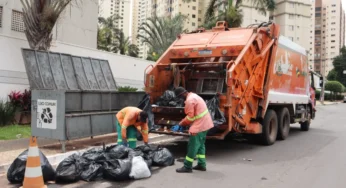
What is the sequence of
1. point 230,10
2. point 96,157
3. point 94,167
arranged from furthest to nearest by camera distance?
point 230,10 < point 96,157 < point 94,167

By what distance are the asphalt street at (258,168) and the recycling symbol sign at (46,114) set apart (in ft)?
Result: 6.38

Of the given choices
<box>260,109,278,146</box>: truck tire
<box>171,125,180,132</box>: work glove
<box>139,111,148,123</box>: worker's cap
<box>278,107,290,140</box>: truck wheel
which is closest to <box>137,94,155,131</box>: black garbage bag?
<box>171,125,180,132</box>: work glove

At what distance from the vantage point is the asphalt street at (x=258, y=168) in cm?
515

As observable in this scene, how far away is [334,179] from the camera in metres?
5.56

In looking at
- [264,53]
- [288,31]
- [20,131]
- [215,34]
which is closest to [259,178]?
[264,53]

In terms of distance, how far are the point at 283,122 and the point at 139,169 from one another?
18.3 feet

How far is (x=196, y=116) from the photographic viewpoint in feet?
19.2

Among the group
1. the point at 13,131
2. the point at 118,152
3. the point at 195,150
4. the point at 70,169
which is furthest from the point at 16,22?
the point at 195,150

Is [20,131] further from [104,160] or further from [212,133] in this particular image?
[212,133]

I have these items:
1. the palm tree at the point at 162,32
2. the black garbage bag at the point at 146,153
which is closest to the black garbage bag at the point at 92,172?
the black garbage bag at the point at 146,153

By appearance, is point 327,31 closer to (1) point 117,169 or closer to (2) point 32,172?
(1) point 117,169

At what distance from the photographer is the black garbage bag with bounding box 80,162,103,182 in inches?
203

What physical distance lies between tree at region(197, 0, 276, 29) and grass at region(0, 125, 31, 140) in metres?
16.1

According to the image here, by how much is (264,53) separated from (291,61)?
84.9 inches
